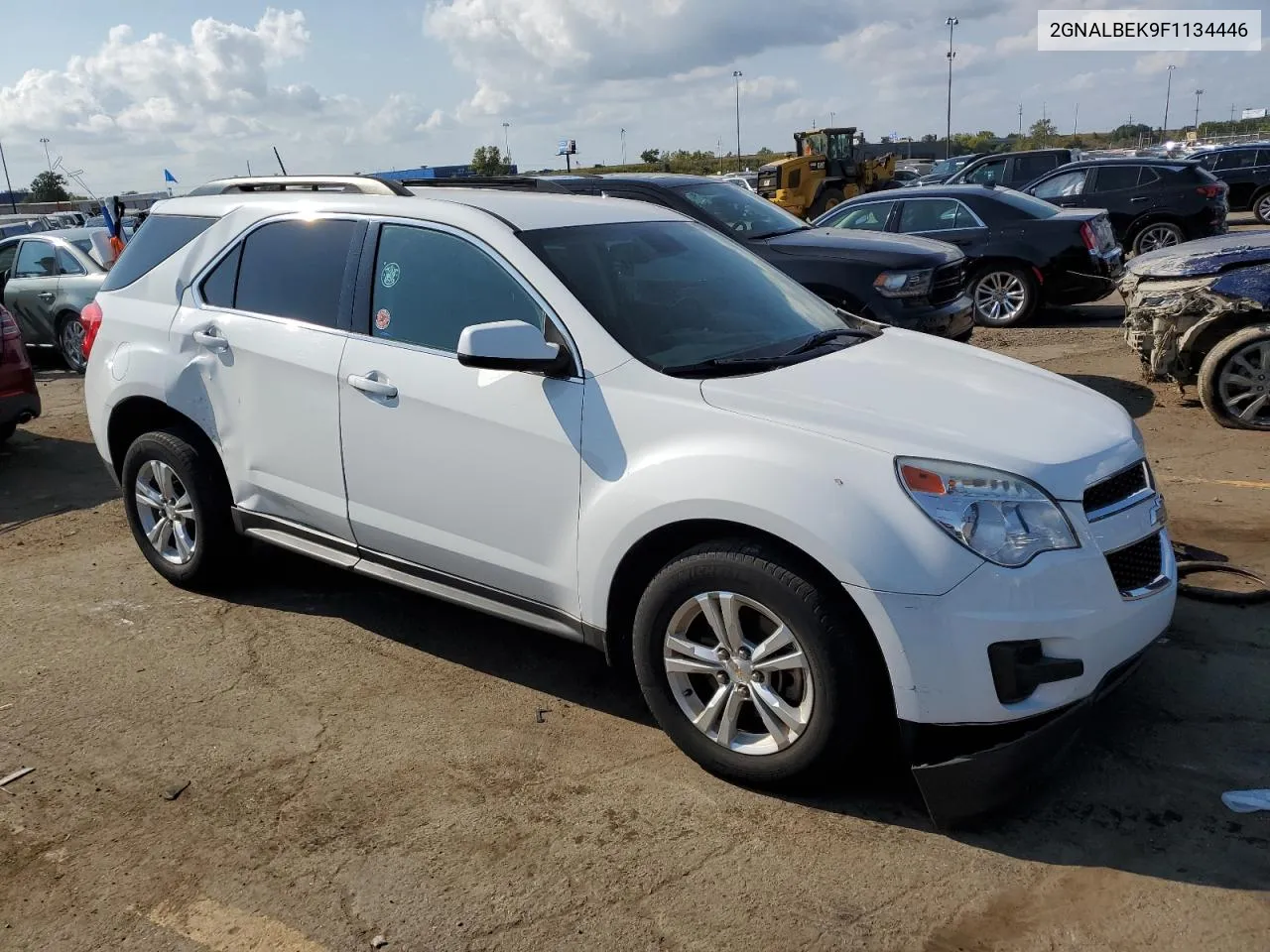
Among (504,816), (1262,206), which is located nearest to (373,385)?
(504,816)

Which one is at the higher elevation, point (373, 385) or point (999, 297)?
point (373, 385)

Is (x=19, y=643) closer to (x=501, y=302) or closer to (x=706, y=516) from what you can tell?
(x=501, y=302)

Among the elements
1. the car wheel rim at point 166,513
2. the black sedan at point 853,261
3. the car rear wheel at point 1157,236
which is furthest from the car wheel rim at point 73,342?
the car rear wheel at point 1157,236

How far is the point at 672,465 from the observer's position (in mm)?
3260

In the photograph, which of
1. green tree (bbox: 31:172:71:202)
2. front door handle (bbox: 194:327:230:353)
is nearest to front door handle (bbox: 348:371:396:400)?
front door handle (bbox: 194:327:230:353)

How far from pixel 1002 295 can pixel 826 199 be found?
18.1 meters

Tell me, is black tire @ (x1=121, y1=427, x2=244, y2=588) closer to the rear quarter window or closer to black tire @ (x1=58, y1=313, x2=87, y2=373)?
the rear quarter window

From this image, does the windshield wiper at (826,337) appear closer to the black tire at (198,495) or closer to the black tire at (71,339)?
the black tire at (198,495)

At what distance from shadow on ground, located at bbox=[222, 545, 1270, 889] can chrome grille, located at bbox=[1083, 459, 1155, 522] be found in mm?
681

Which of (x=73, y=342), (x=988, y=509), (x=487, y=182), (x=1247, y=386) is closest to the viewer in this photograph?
(x=988, y=509)

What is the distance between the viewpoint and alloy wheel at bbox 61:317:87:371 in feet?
40.7

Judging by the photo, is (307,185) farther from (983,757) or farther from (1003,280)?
(1003,280)

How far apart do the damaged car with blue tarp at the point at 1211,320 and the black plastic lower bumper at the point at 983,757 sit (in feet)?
16.2

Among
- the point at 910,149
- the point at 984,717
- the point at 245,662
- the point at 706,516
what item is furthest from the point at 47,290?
the point at 910,149
